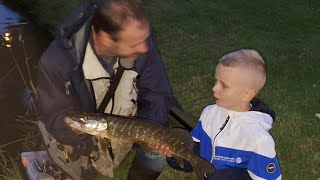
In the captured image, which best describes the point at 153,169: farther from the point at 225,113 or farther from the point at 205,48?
the point at 205,48

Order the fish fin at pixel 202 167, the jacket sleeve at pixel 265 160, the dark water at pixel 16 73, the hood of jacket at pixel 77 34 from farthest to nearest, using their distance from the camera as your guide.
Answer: the dark water at pixel 16 73, the hood of jacket at pixel 77 34, the fish fin at pixel 202 167, the jacket sleeve at pixel 265 160

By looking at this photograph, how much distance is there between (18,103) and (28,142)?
2.00 m

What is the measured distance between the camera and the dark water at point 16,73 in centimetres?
797

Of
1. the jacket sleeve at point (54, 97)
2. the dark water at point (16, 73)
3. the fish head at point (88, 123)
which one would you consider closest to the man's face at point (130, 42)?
the jacket sleeve at point (54, 97)

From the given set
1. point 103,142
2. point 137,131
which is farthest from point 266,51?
point 137,131

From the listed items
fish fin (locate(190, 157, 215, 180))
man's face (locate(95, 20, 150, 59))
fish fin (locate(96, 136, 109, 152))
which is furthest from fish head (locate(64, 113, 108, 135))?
fish fin (locate(190, 157, 215, 180))

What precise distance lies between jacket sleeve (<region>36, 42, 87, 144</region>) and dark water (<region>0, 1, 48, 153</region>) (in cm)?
332

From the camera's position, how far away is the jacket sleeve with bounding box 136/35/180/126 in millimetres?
4223

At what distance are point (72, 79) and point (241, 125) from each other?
4.17 feet

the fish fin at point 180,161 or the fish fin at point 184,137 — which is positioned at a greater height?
the fish fin at point 184,137

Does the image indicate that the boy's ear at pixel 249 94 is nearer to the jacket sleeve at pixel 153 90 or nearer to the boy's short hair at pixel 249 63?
the boy's short hair at pixel 249 63

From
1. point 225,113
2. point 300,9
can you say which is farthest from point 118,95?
point 300,9

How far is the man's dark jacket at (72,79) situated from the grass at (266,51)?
3.95ft

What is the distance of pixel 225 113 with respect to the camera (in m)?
3.60
